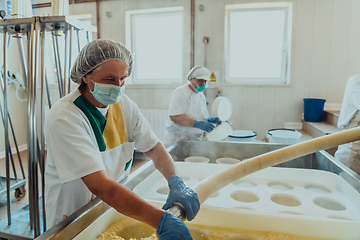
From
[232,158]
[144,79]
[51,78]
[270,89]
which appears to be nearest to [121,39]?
[144,79]

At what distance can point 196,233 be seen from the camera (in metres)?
0.94

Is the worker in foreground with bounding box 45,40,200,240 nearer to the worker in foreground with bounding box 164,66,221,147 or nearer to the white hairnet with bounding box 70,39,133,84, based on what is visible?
the white hairnet with bounding box 70,39,133,84

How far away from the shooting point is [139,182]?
1.23 m

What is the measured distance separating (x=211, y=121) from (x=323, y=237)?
1.66 meters

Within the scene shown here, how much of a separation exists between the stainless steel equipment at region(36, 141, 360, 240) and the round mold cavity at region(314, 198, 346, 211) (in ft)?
0.35

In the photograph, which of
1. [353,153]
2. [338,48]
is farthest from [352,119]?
[338,48]

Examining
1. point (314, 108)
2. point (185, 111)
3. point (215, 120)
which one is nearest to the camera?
point (215, 120)

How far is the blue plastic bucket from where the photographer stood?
11.2 ft

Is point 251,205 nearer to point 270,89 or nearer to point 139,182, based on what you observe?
point 139,182

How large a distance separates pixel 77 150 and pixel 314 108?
132 inches

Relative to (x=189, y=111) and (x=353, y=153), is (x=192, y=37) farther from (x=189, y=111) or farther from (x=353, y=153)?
(x=353, y=153)

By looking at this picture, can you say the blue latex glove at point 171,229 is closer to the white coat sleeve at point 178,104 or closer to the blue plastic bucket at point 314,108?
the white coat sleeve at point 178,104

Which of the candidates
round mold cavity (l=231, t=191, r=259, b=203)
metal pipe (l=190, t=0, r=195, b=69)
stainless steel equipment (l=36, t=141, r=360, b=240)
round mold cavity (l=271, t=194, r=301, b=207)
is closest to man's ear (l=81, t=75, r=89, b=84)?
stainless steel equipment (l=36, t=141, r=360, b=240)

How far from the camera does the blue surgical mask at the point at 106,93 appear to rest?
39.3 inches
